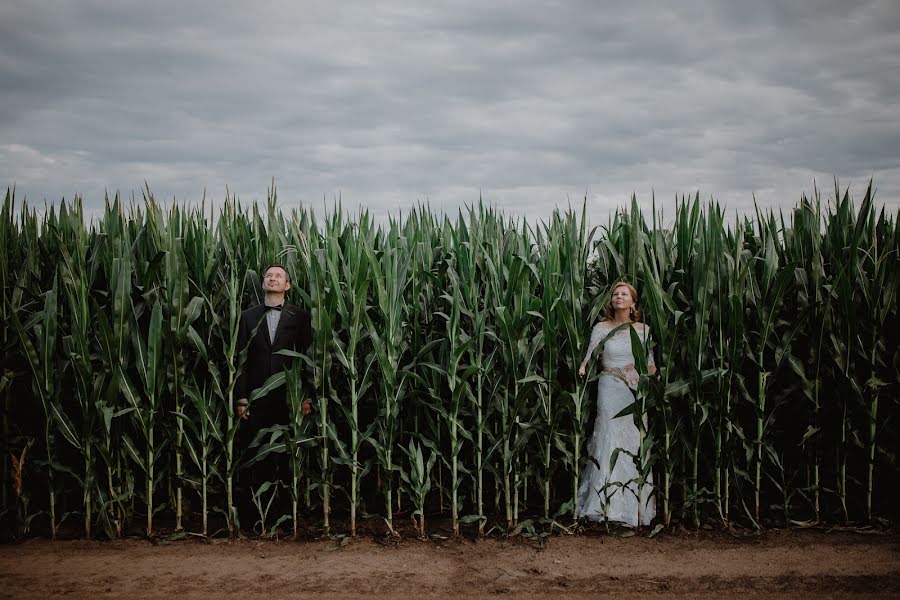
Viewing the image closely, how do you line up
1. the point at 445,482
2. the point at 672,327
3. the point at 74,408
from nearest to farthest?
1. the point at 672,327
2. the point at 74,408
3. the point at 445,482

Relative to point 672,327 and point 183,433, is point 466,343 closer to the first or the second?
point 672,327

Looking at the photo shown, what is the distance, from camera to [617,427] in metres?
5.30

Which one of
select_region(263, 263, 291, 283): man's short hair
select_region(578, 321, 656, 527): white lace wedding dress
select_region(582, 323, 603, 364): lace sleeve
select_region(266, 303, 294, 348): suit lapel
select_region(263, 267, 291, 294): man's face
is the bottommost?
select_region(578, 321, 656, 527): white lace wedding dress

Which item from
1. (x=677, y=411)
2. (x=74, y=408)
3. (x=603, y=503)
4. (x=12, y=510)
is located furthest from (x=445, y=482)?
(x=12, y=510)

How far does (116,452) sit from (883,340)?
6290 mm

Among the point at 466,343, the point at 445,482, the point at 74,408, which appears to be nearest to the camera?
the point at 466,343

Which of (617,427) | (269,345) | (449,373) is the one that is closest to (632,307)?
(617,427)

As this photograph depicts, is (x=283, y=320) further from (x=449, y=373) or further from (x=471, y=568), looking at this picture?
(x=471, y=568)

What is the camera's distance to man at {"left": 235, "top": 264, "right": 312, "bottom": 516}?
516cm

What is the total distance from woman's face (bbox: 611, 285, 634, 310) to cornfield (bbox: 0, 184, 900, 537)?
11 centimetres

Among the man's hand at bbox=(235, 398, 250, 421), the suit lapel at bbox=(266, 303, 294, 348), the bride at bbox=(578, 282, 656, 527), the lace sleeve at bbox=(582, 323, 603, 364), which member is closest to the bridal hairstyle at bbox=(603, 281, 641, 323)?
the bride at bbox=(578, 282, 656, 527)

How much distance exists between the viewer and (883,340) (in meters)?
5.40

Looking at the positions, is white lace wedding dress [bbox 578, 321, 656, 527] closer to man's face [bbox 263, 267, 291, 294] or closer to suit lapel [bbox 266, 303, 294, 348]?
suit lapel [bbox 266, 303, 294, 348]

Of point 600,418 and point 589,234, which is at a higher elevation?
point 589,234
